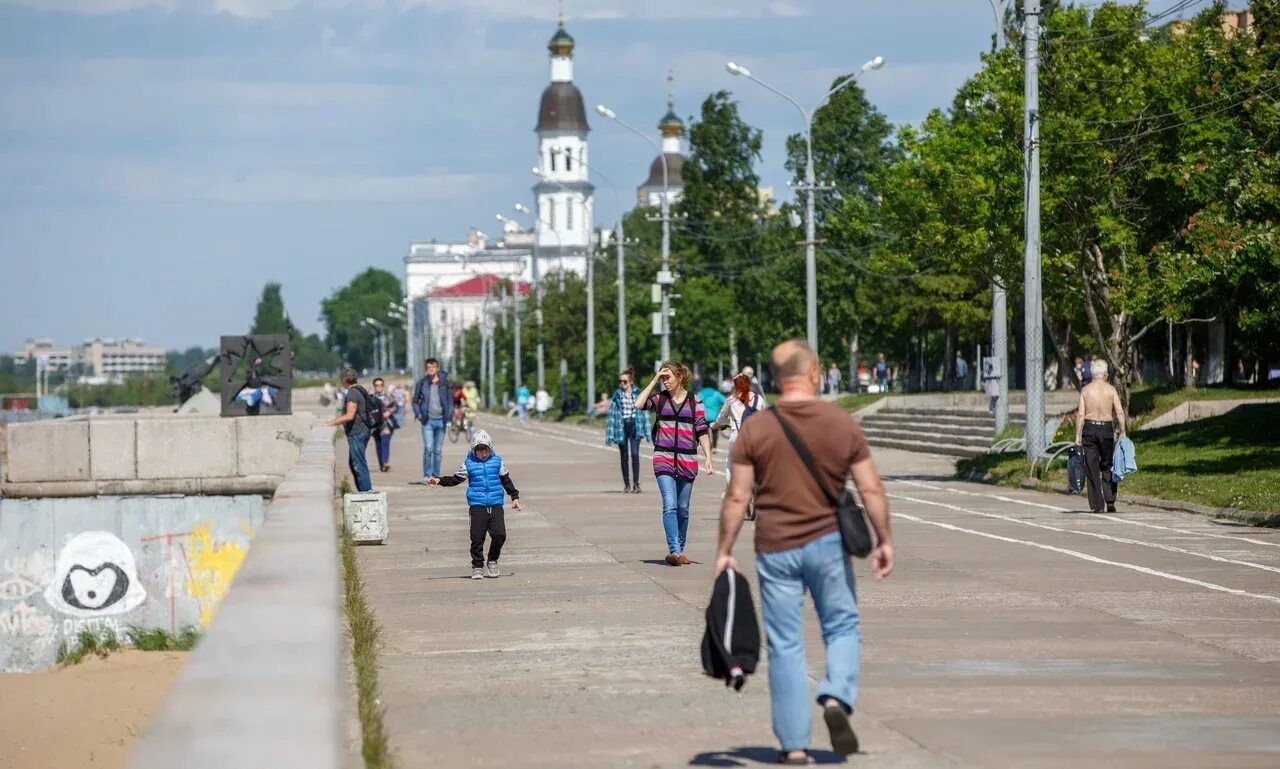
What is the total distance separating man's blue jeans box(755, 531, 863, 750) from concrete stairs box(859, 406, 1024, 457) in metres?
31.4

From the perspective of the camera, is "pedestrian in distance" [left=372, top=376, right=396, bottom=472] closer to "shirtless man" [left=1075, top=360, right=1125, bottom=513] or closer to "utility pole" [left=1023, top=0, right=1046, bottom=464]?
"utility pole" [left=1023, top=0, right=1046, bottom=464]

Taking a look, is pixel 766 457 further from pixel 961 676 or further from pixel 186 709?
pixel 186 709

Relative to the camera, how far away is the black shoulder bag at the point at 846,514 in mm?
7688

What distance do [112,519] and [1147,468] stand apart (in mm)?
16367

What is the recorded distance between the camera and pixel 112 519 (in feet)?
110

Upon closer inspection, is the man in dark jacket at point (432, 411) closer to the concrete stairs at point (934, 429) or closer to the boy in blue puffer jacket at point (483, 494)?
the concrete stairs at point (934, 429)

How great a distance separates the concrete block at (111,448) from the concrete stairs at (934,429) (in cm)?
1622

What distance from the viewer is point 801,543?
7.75 metres

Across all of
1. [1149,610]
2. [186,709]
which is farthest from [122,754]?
[186,709]

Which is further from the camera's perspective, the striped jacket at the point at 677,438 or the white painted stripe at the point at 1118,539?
the striped jacket at the point at 677,438

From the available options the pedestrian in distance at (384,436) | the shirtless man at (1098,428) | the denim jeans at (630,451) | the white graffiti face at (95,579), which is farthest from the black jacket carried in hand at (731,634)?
the pedestrian in distance at (384,436)

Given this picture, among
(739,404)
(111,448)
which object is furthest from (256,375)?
(739,404)

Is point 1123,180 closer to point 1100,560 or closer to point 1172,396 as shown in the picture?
point 1172,396

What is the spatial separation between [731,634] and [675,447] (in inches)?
387
